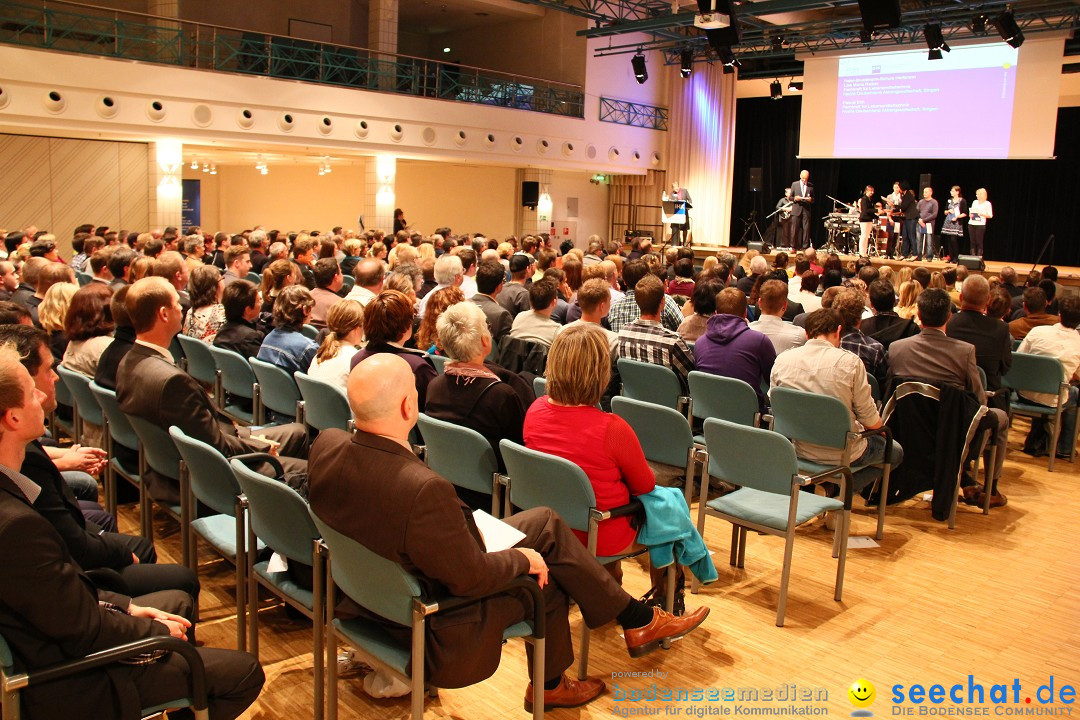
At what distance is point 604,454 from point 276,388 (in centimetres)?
247

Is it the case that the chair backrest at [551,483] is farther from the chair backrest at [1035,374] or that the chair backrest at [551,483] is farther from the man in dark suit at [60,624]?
the chair backrest at [1035,374]

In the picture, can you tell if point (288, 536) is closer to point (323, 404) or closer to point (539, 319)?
point (323, 404)

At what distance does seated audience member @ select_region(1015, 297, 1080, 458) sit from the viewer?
20.3 ft

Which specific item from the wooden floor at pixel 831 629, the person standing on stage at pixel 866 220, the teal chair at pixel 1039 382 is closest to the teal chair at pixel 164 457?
the wooden floor at pixel 831 629

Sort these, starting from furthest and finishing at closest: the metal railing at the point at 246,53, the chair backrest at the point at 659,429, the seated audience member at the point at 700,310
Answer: the metal railing at the point at 246,53 → the seated audience member at the point at 700,310 → the chair backrest at the point at 659,429

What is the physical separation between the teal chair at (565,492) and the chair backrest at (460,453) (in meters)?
0.21

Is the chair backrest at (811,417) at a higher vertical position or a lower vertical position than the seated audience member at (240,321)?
lower

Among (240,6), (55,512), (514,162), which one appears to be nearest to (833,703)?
(55,512)

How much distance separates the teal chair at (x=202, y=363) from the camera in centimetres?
554

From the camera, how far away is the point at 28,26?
38.6ft

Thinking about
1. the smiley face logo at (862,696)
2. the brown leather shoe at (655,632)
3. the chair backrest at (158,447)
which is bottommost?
the smiley face logo at (862,696)

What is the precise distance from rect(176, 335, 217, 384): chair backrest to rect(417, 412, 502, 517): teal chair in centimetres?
244

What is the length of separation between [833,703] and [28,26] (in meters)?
13.3

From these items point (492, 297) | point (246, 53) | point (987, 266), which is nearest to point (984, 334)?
point (492, 297)
